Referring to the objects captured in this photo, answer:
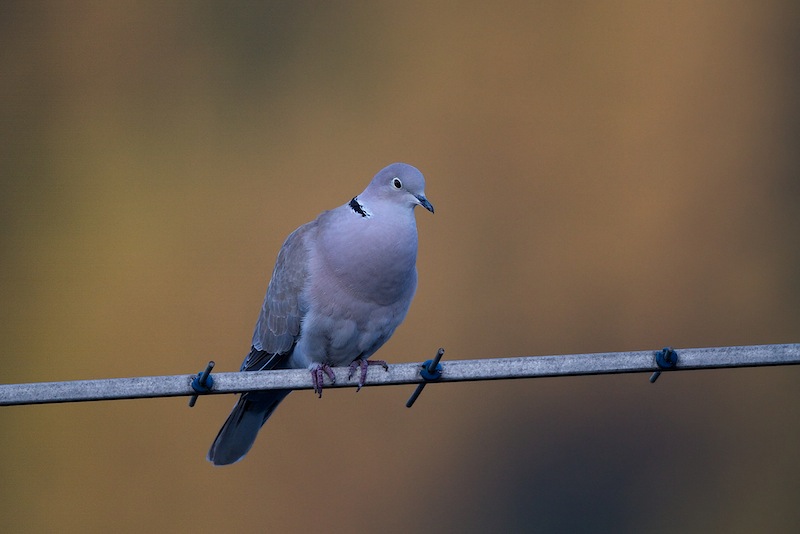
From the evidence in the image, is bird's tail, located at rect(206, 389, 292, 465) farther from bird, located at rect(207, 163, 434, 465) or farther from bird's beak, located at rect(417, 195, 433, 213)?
bird's beak, located at rect(417, 195, 433, 213)

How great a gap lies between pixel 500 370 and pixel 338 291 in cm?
91

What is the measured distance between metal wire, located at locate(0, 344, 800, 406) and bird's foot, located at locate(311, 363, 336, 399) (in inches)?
8.6

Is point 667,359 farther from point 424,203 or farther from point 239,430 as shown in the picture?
point 239,430

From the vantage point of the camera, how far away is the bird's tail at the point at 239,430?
294 cm

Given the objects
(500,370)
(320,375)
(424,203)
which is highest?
(424,203)

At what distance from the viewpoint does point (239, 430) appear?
296 centimetres

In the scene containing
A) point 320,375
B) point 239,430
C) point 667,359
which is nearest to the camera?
point 667,359

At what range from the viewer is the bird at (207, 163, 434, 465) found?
268 cm

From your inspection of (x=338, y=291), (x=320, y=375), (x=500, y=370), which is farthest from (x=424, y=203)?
(x=500, y=370)

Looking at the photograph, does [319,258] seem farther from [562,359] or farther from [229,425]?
[562,359]

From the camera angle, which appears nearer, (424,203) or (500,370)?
(500,370)

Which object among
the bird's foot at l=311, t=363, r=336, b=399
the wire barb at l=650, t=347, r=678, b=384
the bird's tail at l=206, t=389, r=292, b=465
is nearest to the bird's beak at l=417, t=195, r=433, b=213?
the bird's foot at l=311, t=363, r=336, b=399

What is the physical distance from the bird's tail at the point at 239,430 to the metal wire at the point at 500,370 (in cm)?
94

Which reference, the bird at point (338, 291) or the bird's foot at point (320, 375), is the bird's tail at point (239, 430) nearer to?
the bird at point (338, 291)
